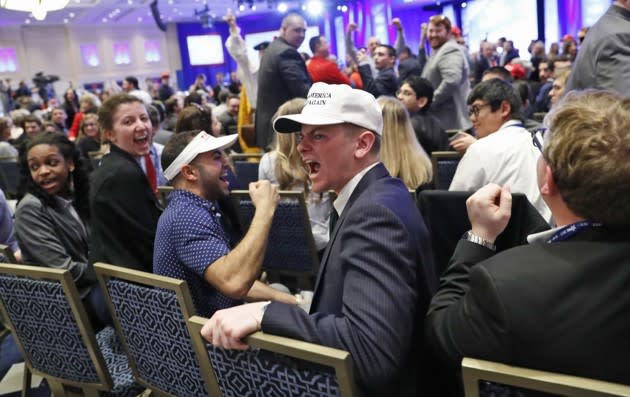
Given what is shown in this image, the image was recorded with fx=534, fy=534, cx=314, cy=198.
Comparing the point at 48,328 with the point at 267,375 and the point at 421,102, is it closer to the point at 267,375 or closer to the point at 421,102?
the point at 267,375

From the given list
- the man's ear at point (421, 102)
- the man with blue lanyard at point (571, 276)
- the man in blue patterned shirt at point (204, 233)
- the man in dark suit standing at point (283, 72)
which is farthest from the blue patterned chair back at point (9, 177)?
the man with blue lanyard at point (571, 276)

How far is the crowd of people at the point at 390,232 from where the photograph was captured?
93 cm

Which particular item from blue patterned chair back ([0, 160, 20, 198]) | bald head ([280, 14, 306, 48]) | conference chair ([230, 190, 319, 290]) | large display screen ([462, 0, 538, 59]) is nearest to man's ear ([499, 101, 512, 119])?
conference chair ([230, 190, 319, 290])

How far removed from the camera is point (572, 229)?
103cm

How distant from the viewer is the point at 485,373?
862mm

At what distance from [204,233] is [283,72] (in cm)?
292

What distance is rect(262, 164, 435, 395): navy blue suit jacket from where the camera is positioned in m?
1.09

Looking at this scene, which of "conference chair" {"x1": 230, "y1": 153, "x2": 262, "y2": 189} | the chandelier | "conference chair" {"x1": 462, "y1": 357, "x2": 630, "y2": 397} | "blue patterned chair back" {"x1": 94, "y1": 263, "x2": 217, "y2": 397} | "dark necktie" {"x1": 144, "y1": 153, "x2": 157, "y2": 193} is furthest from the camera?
the chandelier

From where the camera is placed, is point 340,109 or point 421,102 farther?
point 421,102

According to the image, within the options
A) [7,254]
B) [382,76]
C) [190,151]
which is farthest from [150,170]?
[382,76]

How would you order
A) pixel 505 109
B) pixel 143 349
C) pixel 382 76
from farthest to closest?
1. pixel 382 76
2. pixel 505 109
3. pixel 143 349

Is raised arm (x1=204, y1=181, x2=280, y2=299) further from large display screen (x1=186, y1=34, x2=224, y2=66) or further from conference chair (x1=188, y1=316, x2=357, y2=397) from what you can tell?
large display screen (x1=186, y1=34, x2=224, y2=66)

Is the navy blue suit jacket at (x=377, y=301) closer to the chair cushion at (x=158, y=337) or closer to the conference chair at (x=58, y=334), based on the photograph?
the chair cushion at (x=158, y=337)

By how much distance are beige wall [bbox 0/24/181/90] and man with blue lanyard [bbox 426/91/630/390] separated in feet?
75.2
